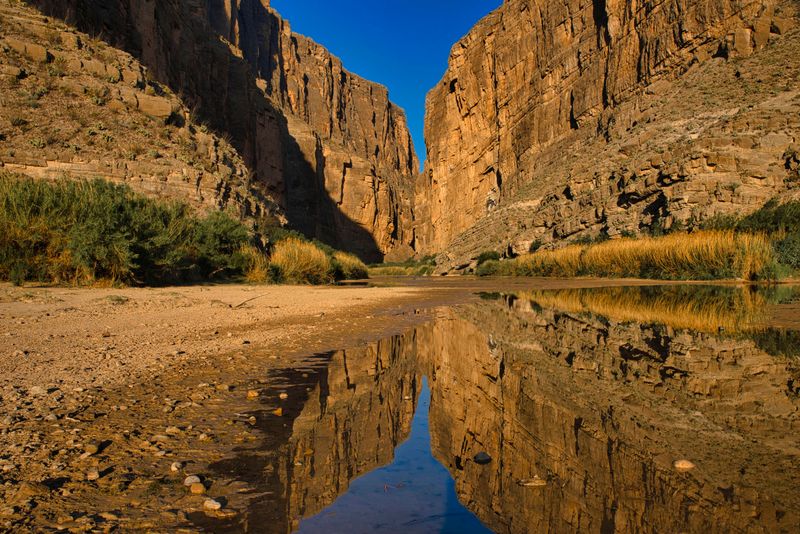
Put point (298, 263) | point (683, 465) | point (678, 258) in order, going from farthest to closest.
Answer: point (298, 263) → point (678, 258) → point (683, 465)

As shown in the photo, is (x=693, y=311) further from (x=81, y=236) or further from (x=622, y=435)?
(x=81, y=236)

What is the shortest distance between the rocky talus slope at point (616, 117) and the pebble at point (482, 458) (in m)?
18.5

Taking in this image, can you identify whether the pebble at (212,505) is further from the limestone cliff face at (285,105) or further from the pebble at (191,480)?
the limestone cliff face at (285,105)

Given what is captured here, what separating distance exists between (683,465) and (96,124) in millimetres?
18929

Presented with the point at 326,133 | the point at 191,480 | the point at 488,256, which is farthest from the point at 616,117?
the point at 326,133

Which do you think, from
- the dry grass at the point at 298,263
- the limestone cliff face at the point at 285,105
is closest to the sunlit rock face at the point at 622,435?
the dry grass at the point at 298,263

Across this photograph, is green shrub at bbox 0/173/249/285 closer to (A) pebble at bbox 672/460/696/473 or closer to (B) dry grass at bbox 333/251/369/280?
(A) pebble at bbox 672/460/696/473

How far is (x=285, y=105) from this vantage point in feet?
274

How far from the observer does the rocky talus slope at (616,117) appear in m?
18.8

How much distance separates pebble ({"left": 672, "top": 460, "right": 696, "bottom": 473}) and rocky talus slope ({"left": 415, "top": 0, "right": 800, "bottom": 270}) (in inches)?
717

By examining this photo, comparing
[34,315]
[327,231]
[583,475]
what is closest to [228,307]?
[34,315]

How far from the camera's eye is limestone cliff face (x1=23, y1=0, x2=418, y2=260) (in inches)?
1191

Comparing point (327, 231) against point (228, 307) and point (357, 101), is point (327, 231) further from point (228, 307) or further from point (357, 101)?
point (228, 307)

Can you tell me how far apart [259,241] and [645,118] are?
82.3ft
